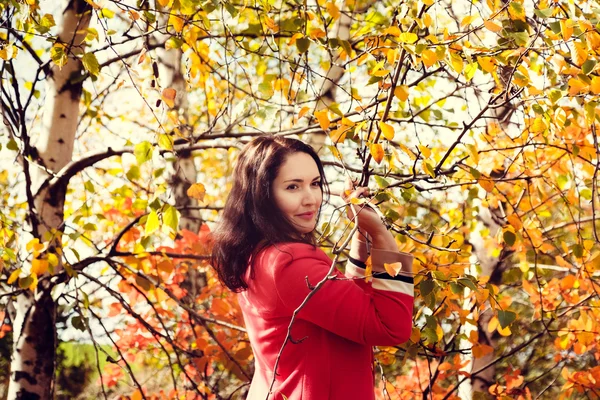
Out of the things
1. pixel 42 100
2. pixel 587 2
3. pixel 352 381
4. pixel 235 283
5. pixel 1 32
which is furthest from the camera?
pixel 1 32

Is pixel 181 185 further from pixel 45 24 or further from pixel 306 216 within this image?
pixel 306 216

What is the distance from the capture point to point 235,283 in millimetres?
1989

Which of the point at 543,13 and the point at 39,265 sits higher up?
the point at 543,13

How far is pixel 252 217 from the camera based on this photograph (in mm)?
2000

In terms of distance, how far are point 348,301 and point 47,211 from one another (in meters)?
2.09

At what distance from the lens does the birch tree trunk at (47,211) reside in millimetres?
3164

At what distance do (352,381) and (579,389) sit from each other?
71.8 inches

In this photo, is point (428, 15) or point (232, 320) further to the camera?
point (232, 320)

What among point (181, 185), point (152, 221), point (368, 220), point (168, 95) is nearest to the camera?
point (368, 220)

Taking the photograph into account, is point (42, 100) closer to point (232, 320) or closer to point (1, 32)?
point (1, 32)

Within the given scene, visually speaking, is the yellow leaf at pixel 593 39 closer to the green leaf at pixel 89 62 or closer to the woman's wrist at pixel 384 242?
the woman's wrist at pixel 384 242

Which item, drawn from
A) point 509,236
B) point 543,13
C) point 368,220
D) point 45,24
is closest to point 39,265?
point 45,24

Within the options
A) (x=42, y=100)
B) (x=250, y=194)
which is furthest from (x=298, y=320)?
(x=42, y=100)

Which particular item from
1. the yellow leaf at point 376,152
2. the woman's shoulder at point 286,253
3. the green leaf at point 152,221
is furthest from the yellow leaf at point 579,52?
the green leaf at point 152,221
